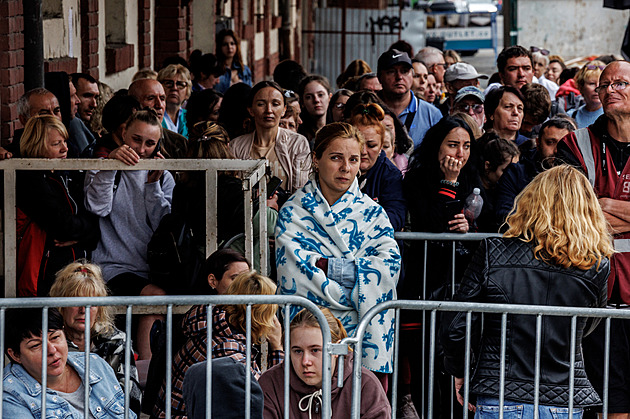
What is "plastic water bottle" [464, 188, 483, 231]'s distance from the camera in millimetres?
5785

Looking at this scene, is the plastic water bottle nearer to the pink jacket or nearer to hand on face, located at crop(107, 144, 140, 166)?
the pink jacket

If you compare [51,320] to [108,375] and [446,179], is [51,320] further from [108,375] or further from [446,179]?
[446,179]

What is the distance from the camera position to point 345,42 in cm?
2023

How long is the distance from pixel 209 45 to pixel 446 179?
32.6ft

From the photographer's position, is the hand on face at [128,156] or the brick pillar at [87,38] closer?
the hand on face at [128,156]

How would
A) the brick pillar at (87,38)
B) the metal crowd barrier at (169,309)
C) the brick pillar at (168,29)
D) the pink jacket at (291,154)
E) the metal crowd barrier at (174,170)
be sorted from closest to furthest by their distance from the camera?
1. the metal crowd barrier at (169,309)
2. the metal crowd barrier at (174,170)
3. the pink jacket at (291,154)
4. the brick pillar at (87,38)
5. the brick pillar at (168,29)

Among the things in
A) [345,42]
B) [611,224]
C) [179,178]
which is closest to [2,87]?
[179,178]

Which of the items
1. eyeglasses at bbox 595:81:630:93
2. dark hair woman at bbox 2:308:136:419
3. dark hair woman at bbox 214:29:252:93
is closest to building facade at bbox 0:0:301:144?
dark hair woman at bbox 214:29:252:93

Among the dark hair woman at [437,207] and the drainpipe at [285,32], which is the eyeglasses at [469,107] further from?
the drainpipe at [285,32]

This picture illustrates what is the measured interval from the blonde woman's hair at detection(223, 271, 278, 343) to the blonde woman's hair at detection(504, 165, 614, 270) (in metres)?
1.02

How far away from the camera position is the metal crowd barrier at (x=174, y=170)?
525 cm

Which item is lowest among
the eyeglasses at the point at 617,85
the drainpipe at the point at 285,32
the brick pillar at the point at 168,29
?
the eyeglasses at the point at 617,85

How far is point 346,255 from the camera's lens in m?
5.02

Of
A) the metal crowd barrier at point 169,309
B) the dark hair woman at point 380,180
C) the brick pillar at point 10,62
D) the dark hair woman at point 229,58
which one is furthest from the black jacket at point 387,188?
the dark hair woman at point 229,58
